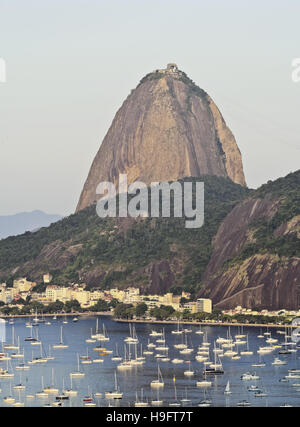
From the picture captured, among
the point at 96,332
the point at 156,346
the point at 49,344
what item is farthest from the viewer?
the point at 96,332

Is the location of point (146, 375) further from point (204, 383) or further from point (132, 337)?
point (132, 337)

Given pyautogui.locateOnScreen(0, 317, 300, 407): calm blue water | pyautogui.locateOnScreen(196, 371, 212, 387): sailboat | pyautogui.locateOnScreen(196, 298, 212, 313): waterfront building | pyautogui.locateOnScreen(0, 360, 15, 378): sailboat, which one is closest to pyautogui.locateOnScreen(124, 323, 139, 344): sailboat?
pyautogui.locateOnScreen(0, 317, 300, 407): calm blue water

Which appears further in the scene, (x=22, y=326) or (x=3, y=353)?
(x=22, y=326)

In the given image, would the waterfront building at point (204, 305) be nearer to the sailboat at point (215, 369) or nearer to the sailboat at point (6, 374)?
the sailboat at point (215, 369)

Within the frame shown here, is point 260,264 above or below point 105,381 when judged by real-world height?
above

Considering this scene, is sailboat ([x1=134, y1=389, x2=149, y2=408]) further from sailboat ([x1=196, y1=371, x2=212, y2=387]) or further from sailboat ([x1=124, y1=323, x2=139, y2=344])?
sailboat ([x1=124, y1=323, x2=139, y2=344])

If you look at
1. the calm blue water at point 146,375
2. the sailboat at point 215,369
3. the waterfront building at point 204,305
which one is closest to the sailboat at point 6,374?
the calm blue water at point 146,375

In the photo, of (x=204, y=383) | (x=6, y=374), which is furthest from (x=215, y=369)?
(x=6, y=374)
